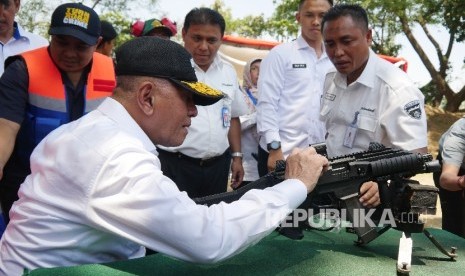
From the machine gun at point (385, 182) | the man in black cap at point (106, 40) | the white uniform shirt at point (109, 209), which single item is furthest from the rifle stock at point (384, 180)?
the man in black cap at point (106, 40)

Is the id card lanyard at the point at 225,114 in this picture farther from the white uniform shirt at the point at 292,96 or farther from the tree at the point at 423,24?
the tree at the point at 423,24

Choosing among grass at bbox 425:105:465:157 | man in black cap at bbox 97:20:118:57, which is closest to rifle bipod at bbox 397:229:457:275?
man in black cap at bbox 97:20:118:57

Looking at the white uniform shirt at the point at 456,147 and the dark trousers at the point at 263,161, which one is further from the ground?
the white uniform shirt at the point at 456,147

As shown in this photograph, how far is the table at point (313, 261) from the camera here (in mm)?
1483

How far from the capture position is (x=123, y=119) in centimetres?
138

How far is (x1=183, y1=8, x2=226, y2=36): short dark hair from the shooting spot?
3.20 meters

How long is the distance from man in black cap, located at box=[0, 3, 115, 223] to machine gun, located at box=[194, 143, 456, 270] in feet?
3.66

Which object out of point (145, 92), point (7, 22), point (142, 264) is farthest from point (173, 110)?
point (7, 22)

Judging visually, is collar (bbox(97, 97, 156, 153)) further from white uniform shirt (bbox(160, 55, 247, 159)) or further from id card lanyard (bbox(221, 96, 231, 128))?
id card lanyard (bbox(221, 96, 231, 128))

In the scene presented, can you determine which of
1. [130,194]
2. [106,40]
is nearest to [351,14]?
[130,194]

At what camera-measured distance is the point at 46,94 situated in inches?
92.0

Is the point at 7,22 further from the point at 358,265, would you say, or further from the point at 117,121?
the point at 358,265

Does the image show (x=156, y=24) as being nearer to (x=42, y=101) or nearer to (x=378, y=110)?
(x=42, y=101)

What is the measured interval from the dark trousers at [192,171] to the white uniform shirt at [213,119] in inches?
1.6
